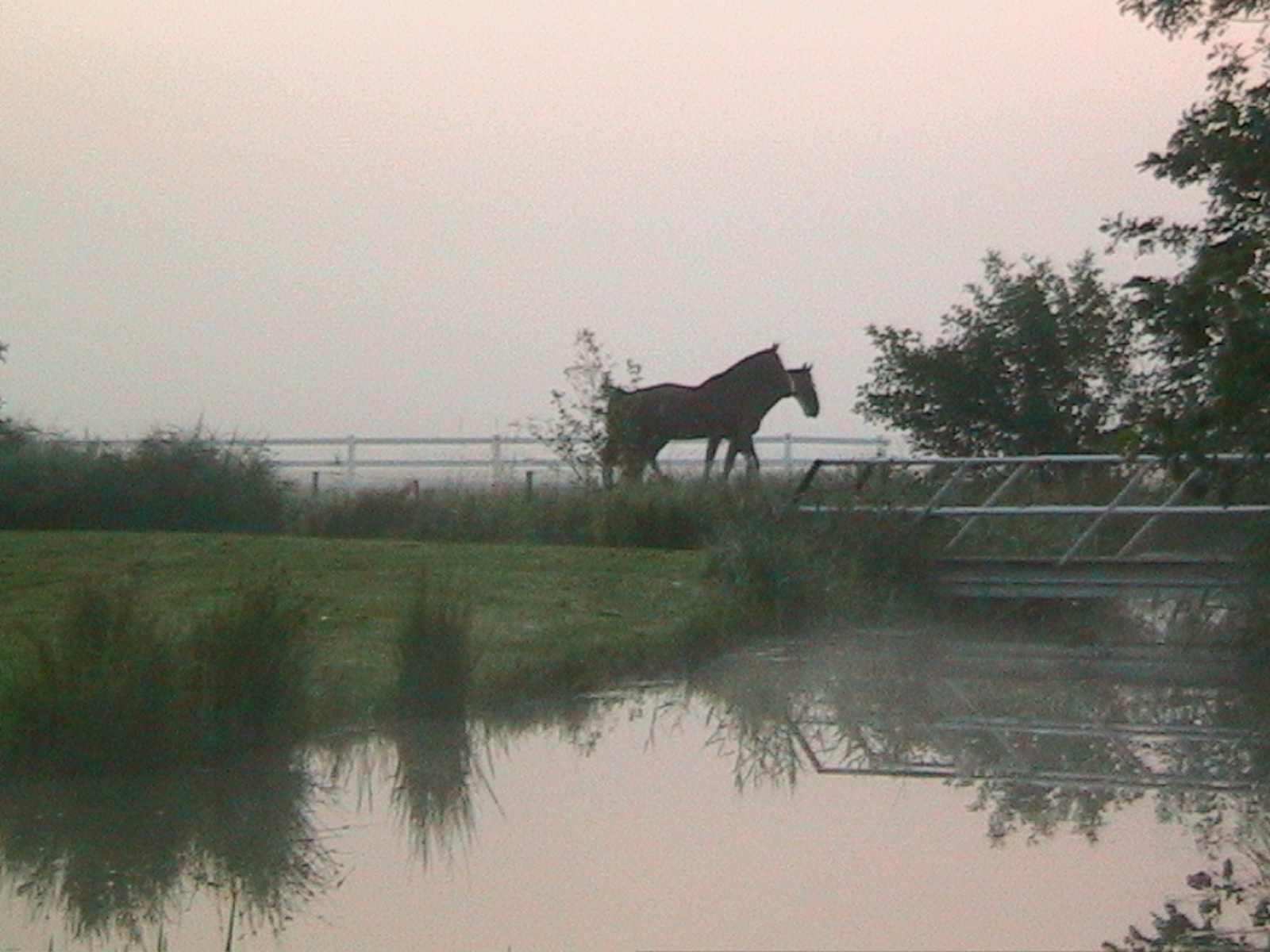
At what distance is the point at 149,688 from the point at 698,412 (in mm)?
16341

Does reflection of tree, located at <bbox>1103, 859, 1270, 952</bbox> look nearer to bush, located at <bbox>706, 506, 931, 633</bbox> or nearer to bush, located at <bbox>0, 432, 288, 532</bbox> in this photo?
bush, located at <bbox>706, 506, 931, 633</bbox>

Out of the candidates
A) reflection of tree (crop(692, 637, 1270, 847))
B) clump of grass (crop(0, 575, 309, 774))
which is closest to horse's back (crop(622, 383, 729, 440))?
reflection of tree (crop(692, 637, 1270, 847))

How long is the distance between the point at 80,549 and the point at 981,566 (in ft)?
24.4

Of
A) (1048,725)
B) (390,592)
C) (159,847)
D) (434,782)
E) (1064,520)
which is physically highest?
(1064,520)

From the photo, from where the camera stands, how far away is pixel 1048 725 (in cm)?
1116

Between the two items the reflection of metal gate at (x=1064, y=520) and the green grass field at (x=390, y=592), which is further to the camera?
the reflection of metal gate at (x=1064, y=520)

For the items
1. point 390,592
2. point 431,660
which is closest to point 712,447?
point 390,592

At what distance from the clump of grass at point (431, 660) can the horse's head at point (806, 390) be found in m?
16.8

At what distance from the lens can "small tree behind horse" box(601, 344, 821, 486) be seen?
25.3 m

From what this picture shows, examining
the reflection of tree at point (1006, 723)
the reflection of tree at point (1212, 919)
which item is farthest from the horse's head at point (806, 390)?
the reflection of tree at point (1212, 919)

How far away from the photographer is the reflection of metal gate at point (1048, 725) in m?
9.60

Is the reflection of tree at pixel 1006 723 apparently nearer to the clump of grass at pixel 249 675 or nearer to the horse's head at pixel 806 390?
the clump of grass at pixel 249 675

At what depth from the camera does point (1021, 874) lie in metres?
7.39

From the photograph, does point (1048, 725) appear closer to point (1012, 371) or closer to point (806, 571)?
point (806, 571)
